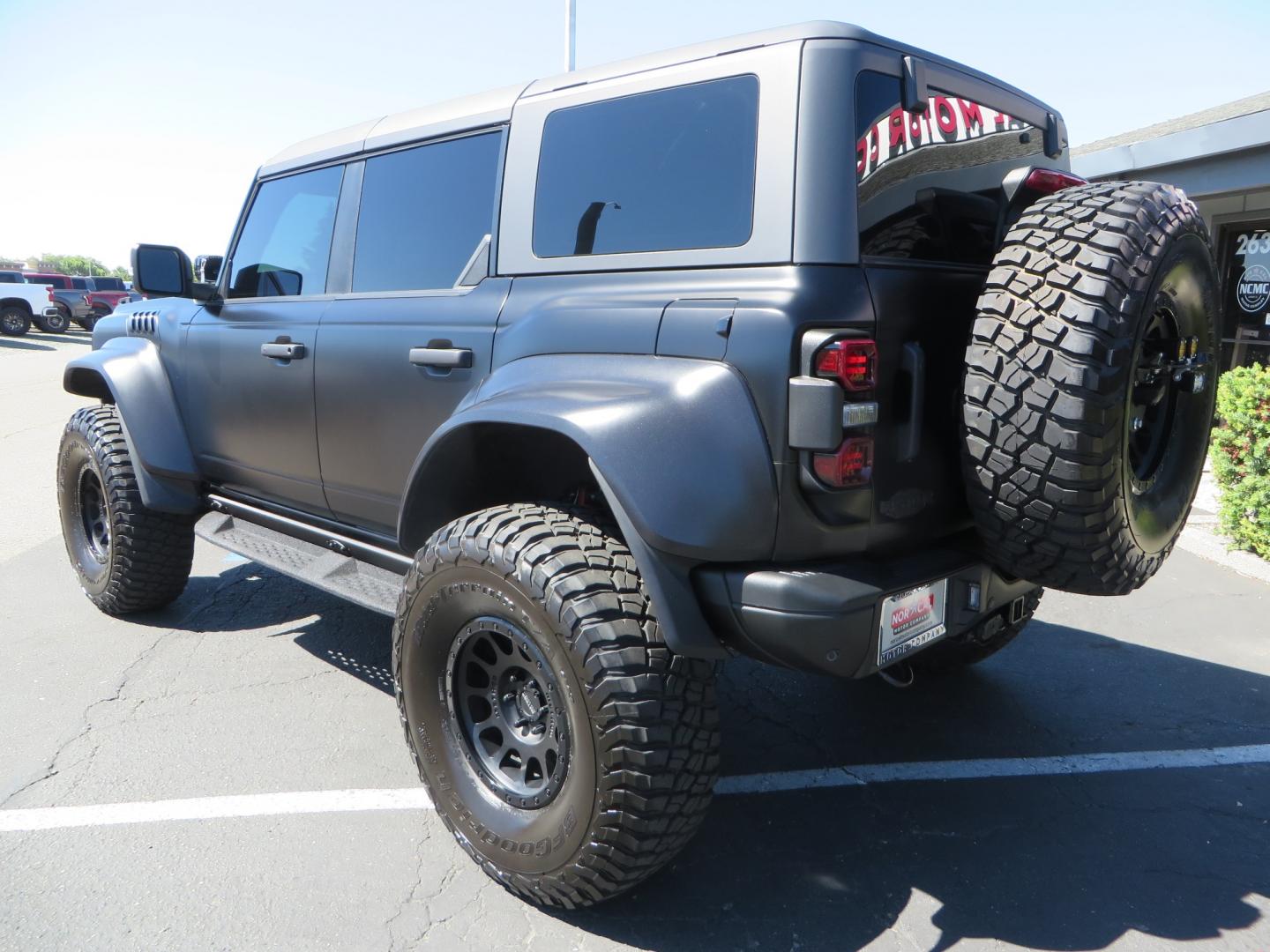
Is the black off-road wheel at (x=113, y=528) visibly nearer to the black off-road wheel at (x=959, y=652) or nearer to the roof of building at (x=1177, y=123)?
the black off-road wheel at (x=959, y=652)

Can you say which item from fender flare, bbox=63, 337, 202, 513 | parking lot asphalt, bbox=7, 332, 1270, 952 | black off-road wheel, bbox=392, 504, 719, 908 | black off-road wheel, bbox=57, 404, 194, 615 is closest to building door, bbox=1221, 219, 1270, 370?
parking lot asphalt, bbox=7, 332, 1270, 952

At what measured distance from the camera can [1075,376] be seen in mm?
1950

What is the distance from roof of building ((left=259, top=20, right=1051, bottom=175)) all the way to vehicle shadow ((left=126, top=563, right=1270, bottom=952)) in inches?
84.0

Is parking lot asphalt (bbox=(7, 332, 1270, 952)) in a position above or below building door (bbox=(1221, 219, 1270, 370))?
below

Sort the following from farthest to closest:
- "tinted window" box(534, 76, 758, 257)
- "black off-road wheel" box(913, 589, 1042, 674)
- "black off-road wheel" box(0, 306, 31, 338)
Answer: "black off-road wheel" box(0, 306, 31, 338) < "black off-road wheel" box(913, 589, 1042, 674) < "tinted window" box(534, 76, 758, 257)

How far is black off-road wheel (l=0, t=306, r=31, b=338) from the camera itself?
26.0 meters

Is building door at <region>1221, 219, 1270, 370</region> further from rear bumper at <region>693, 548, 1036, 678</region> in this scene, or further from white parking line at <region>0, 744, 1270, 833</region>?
rear bumper at <region>693, 548, 1036, 678</region>

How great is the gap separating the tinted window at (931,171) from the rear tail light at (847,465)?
0.46 meters

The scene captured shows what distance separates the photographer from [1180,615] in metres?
4.67

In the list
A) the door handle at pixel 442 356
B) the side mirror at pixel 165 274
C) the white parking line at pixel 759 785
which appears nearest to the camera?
the door handle at pixel 442 356

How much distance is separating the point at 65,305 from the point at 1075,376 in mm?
33375

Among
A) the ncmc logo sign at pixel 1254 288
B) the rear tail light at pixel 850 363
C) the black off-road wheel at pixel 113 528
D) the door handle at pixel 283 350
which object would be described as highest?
the ncmc logo sign at pixel 1254 288

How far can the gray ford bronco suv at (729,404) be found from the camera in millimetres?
2004

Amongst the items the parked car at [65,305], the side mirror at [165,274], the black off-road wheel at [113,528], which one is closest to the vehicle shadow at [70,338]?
the parked car at [65,305]
